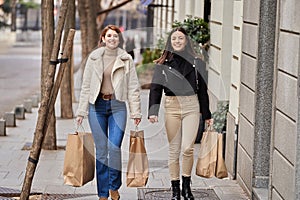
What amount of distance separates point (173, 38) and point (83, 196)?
2163 millimetres

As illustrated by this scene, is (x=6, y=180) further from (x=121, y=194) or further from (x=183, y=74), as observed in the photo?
(x=183, y=74)

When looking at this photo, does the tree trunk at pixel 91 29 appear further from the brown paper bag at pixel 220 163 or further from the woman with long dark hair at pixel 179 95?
the brown paper bag at pixel 220 163

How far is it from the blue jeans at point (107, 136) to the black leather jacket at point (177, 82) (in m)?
0.38

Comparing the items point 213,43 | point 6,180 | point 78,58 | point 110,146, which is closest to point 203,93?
point 110,146

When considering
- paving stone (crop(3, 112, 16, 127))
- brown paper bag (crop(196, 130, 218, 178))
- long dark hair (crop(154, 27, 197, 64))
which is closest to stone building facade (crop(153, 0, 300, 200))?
brown paper bag (crop(196, 130, 218, 178))

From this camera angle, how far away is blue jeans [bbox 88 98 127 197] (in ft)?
29.1

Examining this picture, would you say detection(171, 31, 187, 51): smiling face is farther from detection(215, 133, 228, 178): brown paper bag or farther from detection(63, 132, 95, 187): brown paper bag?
detection(63, 132, 95, 187): brown paper bag

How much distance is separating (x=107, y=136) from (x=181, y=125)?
0.83 metres

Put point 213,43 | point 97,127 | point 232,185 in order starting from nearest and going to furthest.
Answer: point 97,127 < point 232,185 < point 213,43

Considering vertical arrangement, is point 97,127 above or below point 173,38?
below

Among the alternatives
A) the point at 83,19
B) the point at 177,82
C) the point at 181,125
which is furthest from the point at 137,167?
the point at 83,19

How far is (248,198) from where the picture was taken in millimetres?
9523

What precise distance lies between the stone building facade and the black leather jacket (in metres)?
0.62

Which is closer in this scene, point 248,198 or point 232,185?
point 248,198
